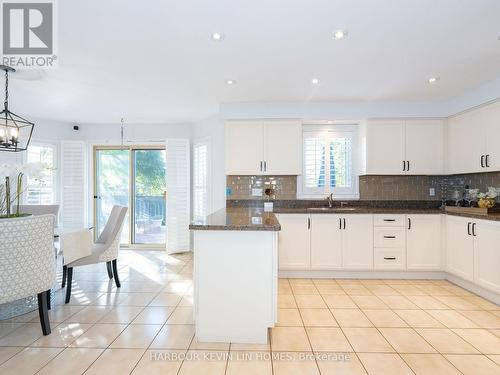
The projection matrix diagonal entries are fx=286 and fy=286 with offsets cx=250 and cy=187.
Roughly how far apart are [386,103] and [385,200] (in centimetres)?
144

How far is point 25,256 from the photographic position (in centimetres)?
220

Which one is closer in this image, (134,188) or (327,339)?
(327,339)

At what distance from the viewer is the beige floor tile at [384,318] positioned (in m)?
2.59

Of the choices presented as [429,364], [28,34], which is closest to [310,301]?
[429,364]

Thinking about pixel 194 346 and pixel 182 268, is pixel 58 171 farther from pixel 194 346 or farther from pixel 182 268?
pixel 194 346

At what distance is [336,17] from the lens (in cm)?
209

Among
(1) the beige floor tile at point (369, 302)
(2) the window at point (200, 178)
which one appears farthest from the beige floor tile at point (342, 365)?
(2) the window at point (200, 178)

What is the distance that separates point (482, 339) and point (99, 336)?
3.16 metres

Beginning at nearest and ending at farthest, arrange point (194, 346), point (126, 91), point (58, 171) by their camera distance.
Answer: point (194, 346) < point (126, 91) < point (58, 171)

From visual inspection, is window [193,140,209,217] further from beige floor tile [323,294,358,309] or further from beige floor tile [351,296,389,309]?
beige floor tile [351,296,389,309]

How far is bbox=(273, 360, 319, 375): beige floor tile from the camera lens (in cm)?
193

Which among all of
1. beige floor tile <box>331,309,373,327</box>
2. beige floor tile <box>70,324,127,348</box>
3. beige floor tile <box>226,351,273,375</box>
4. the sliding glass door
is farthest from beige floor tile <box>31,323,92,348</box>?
the sliding glass door

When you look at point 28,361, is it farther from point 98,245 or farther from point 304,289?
point 304,289

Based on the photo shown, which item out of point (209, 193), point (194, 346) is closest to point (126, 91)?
point (209, 193)
